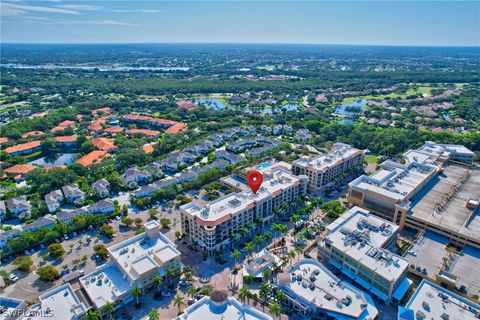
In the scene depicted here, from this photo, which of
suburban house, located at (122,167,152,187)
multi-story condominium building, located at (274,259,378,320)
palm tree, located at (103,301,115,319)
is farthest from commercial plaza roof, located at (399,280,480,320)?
suburban house, located at (122,167,152,187)

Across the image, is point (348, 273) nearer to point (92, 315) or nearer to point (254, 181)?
point (254, 181)

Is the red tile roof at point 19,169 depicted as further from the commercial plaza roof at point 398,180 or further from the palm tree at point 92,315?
the commercial plaza roof at point 398,180

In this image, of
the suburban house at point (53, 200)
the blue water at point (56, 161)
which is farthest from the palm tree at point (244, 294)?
the blue water at point (56, 161)

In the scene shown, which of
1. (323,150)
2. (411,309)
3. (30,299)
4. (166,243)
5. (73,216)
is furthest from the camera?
(323,150)

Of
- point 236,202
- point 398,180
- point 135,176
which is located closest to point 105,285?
point 236,202

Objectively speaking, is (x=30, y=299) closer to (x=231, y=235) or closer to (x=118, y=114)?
(x=231, y=235)

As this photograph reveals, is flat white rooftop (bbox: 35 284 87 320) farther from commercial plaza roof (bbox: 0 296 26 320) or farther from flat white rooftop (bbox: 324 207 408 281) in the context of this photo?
flat white rooftop (bbox: 324 207 408 281)

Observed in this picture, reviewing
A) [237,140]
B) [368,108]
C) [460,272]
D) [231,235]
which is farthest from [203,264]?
[368,108]
